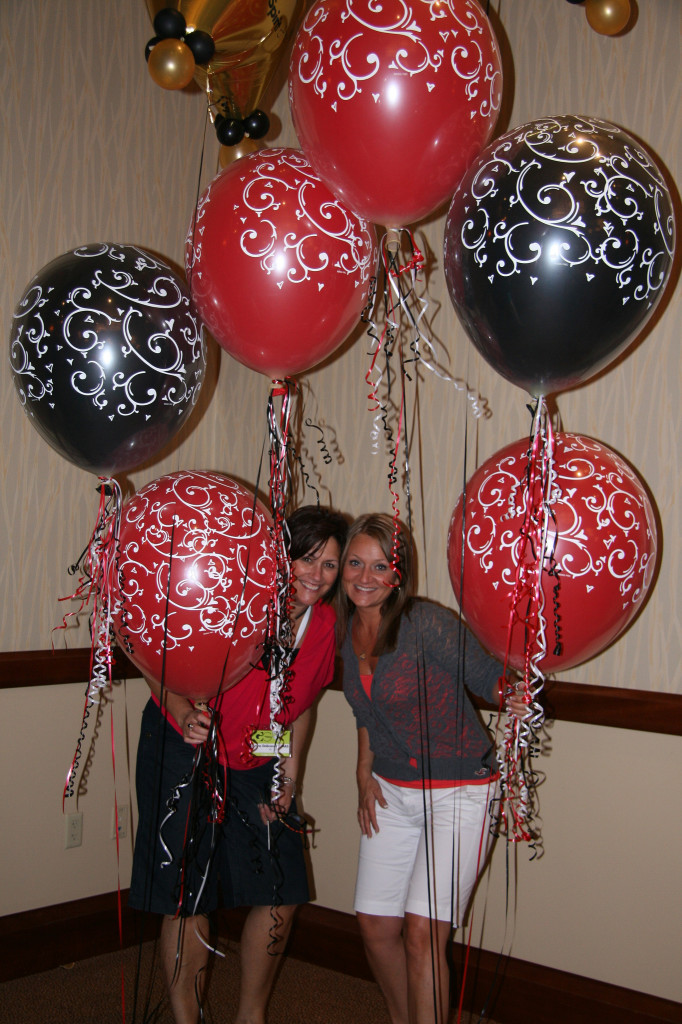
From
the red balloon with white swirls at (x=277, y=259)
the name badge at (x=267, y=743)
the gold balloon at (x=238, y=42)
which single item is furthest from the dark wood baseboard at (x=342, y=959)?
the gold balloon at (x=238, y=42)

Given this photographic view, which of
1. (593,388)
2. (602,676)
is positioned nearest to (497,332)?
(593,388)

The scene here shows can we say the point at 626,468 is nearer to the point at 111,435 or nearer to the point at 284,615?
the point at 284,615

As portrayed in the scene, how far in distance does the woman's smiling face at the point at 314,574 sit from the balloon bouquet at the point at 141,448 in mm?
256

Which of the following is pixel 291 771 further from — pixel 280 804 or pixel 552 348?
pixel 552 348

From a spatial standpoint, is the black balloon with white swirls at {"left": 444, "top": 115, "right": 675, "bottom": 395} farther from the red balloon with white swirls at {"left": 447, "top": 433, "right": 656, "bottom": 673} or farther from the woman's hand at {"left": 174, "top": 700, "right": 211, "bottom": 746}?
the woman's hand at {"left": 174, "top": 700, "right": 211, "bottom": 746}

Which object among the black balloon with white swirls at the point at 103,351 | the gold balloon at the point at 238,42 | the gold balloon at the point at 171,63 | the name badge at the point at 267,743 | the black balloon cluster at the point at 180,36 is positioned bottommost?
the name badge at the point at 267,743

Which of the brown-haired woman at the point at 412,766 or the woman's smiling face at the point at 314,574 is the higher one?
the woman's smiling face at the point at 314,574

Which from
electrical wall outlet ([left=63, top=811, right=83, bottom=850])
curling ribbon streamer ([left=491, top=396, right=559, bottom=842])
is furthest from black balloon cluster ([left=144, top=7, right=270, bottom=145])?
electrical wall outlet ([left=63, top=811, right=83, bottom=850])

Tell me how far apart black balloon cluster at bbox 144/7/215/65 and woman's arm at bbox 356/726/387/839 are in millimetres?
1494

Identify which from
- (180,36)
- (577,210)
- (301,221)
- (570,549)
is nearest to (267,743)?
(570,549)

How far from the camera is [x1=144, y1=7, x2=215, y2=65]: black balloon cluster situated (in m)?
1.48

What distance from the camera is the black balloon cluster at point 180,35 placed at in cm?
Result: 148

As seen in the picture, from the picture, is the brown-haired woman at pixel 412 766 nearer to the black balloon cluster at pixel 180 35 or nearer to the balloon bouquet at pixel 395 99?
the balloon bouquet at pixel 395 99

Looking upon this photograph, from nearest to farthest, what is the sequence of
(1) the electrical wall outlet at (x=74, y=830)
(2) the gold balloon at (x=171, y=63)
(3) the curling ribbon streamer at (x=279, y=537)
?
(2) the gold balloon at (x=171, y=63)
(3) the curling ribbon streamer at (x=279, y=537)
(1) the electrical wall outlet at (x=74, y=830)
